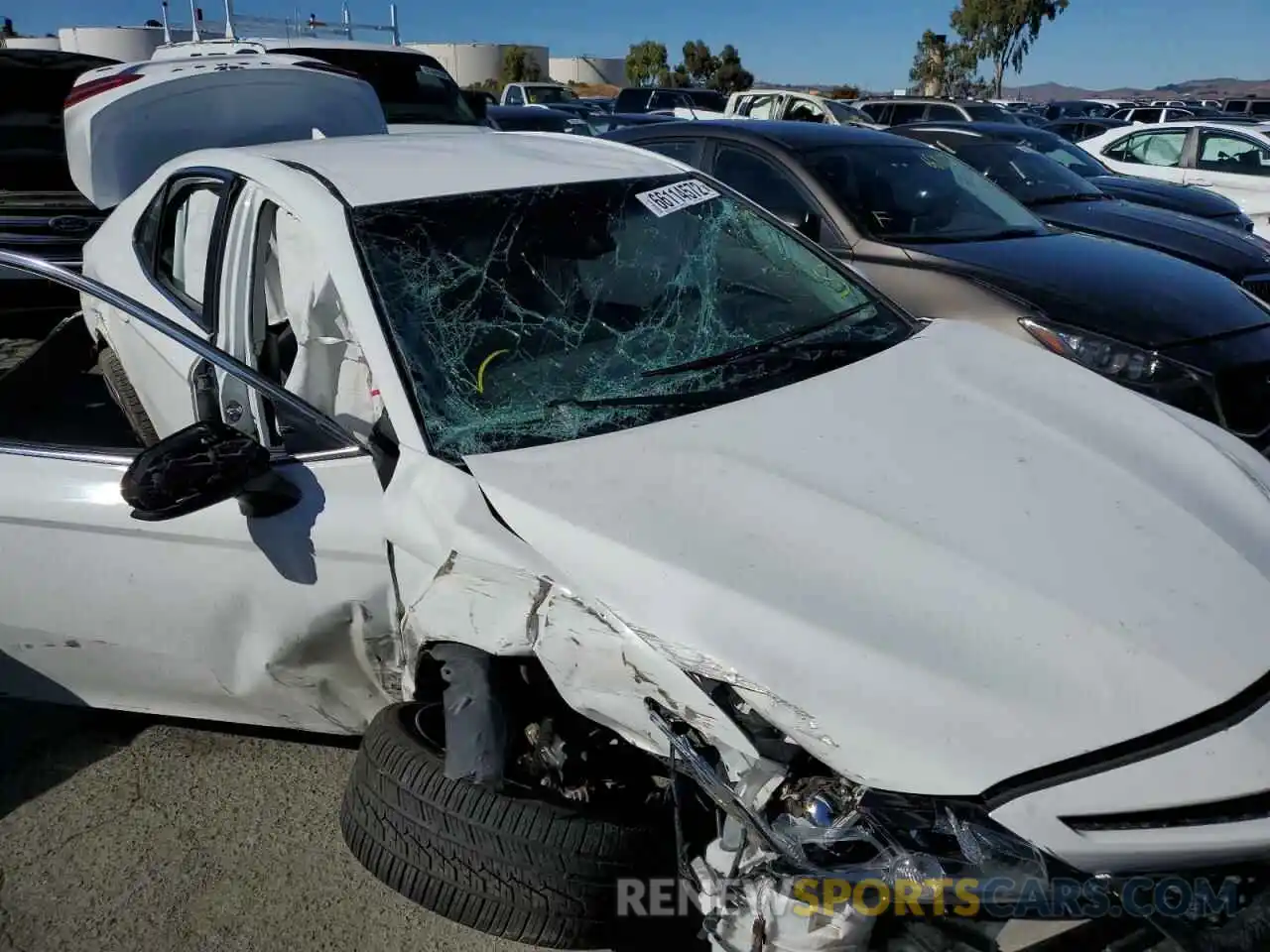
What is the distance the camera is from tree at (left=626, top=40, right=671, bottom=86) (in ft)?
178

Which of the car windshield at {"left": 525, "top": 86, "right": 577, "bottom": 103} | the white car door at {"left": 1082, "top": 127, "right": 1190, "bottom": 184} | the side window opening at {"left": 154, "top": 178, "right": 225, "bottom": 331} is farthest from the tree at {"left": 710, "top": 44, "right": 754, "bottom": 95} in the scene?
the side window opening at {"left": 154, "top": 178, "right": 225, "bottom": 331}

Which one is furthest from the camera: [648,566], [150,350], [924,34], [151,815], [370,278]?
[924,34]

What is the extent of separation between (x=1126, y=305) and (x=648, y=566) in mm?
3562

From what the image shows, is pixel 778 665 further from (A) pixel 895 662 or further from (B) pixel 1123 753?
(B) pixel 1123 753

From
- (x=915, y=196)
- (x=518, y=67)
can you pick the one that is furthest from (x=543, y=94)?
(x=518, y=67)

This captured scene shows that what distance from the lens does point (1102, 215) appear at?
6938 mm

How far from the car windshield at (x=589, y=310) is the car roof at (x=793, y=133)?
9.12 feet

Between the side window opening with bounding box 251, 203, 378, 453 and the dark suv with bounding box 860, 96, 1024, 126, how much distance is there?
1517 centimetres

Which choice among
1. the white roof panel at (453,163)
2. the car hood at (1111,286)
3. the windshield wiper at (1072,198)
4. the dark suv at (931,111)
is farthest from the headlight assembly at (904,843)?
the dark suv at (931,111)

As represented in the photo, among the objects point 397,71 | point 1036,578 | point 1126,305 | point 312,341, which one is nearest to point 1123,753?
point 1036,578

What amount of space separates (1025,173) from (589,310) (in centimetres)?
610

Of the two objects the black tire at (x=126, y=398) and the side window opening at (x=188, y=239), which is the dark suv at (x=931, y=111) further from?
the black tire at (x=126, y=398)

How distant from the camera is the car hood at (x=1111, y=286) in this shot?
442 cm

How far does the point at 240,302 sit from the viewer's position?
2854 mm
